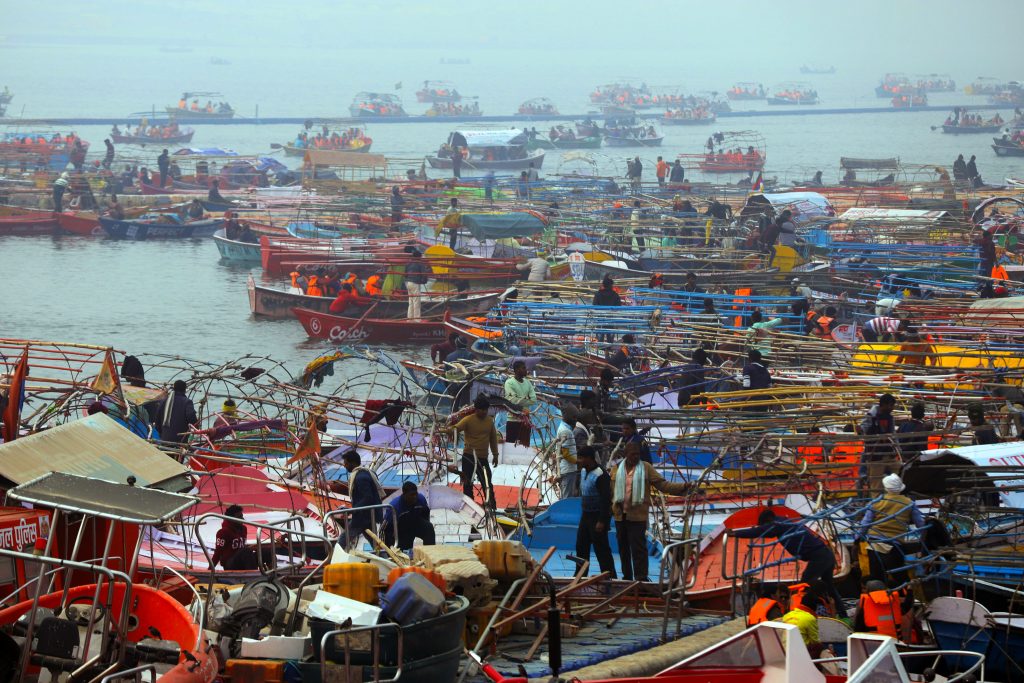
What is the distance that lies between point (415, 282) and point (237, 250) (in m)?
14.8

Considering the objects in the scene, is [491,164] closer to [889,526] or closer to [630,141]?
[630,141]

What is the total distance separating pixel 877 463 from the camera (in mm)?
12570

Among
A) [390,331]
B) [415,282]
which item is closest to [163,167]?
[415,282]

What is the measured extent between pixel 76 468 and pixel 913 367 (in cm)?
1217

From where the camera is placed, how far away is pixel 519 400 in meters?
17.6

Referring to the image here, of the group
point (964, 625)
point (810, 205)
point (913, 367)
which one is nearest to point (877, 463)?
point (964, 625)

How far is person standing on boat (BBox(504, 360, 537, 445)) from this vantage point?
57.3 ft

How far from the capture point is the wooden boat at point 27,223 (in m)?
51.1

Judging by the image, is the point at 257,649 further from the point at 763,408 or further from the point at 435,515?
the point at 763,408

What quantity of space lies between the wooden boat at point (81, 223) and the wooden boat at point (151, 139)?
130ft

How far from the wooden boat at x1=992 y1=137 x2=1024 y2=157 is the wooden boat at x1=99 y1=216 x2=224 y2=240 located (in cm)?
5458

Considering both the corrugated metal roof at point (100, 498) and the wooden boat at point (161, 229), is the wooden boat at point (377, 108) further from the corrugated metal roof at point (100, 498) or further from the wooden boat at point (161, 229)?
the corrugated metal roof at point (100, 498)

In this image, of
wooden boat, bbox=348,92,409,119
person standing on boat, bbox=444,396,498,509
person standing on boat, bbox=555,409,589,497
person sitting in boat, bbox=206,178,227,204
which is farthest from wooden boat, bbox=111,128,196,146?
person standing on boat, bbox=555,409,589,497

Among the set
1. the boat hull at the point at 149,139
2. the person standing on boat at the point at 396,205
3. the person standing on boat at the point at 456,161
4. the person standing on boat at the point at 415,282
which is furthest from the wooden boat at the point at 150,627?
the boat hull at the point at 149,139
